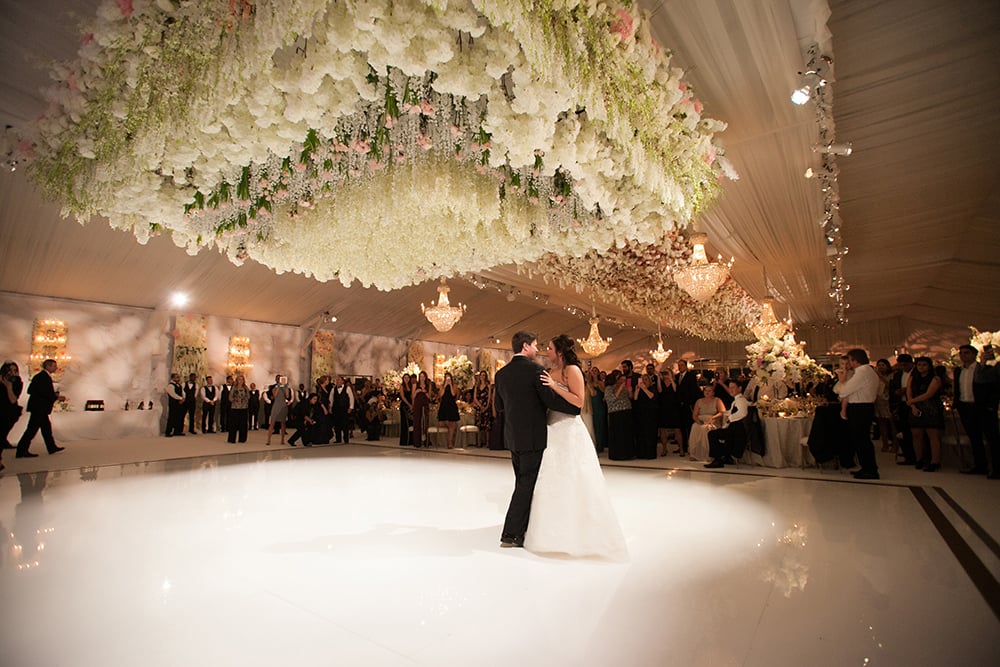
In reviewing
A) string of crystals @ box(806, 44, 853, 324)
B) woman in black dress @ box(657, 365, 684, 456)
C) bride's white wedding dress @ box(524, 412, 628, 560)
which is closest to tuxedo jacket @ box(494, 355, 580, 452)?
bride's white wedding dress @ box(524, 412, 628, 560)

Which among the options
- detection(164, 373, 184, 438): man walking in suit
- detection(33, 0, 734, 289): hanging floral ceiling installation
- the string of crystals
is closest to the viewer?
detection(33, 0, 734, 289): hanging floral ceiling installation

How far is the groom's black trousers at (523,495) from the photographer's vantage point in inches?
135

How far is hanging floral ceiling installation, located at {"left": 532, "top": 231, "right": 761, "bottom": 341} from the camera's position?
787 centimetres

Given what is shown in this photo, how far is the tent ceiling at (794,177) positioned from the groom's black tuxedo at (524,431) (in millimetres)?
2604

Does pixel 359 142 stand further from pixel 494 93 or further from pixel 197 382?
pixel 197 382

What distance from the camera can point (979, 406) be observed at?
5891mm

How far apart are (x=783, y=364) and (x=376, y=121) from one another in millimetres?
6504

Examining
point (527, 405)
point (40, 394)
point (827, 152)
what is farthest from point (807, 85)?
point (40, 394)

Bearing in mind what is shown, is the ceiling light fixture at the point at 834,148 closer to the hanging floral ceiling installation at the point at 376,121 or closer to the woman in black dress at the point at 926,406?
the hanging floral ceiling installation at the point at 376,121

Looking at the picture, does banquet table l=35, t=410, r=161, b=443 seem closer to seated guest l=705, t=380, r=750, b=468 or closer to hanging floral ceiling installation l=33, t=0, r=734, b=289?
hanging floral ceiling installation l=33, t=0, r=734, b=289

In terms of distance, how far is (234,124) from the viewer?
9.68 ft

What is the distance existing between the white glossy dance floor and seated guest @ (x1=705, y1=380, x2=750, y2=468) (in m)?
2.13

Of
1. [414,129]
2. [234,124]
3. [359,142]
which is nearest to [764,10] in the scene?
[414,129]

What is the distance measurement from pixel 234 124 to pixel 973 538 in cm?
562
